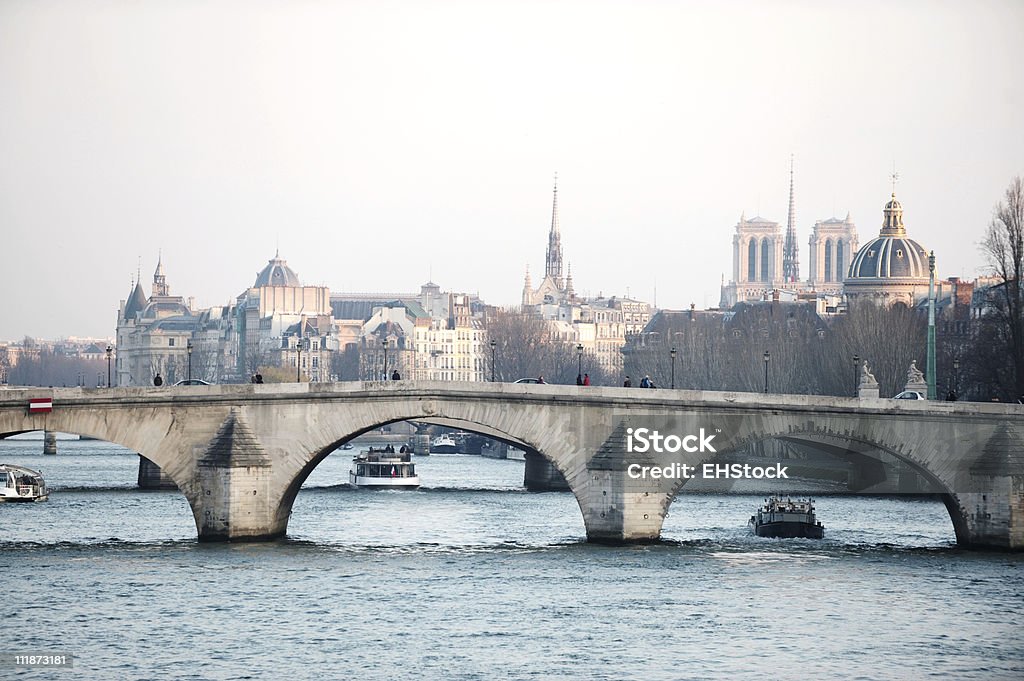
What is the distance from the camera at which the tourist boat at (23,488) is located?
85.6 meters

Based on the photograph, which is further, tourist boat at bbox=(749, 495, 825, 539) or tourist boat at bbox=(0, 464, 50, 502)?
tourist boat at bbox=(0, 464, 50, 502)

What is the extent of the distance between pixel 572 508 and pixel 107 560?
24.2 meters

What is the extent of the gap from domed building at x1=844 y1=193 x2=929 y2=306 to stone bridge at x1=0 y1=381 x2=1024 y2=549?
118 m

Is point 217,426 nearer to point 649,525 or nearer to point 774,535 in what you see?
point 649,525

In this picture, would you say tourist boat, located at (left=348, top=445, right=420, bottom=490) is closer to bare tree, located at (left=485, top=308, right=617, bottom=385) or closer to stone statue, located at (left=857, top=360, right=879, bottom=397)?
stone statue, located at (left=857, top=360, right=879, bottom=397)

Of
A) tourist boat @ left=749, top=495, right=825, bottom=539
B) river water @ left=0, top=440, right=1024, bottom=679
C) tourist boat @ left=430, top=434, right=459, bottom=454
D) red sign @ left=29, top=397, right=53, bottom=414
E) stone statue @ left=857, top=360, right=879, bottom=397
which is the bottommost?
river water @ left=0, top=440, right=1024, bottom=679

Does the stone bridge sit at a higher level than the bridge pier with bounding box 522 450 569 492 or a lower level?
higher

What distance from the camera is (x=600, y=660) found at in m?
48.6

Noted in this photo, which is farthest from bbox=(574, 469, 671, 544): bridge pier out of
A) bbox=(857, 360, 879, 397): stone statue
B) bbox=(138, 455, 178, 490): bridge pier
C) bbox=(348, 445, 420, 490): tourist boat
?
bbox=(348, 445, 420, 490): tourist boat

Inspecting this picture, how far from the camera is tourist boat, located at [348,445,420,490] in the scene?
99.4 meters

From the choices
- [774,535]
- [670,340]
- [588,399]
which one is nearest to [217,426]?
[588,399]

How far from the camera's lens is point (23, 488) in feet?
283

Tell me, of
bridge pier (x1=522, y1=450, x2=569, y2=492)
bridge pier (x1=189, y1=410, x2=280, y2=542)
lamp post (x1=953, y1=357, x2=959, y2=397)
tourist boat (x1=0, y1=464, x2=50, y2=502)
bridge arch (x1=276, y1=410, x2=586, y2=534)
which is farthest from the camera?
bridge pier (x1=522, y1=450, x2=569, y2=492)

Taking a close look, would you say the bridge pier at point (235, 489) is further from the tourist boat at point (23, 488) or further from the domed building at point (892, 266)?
the domed building at point (892, 266)
